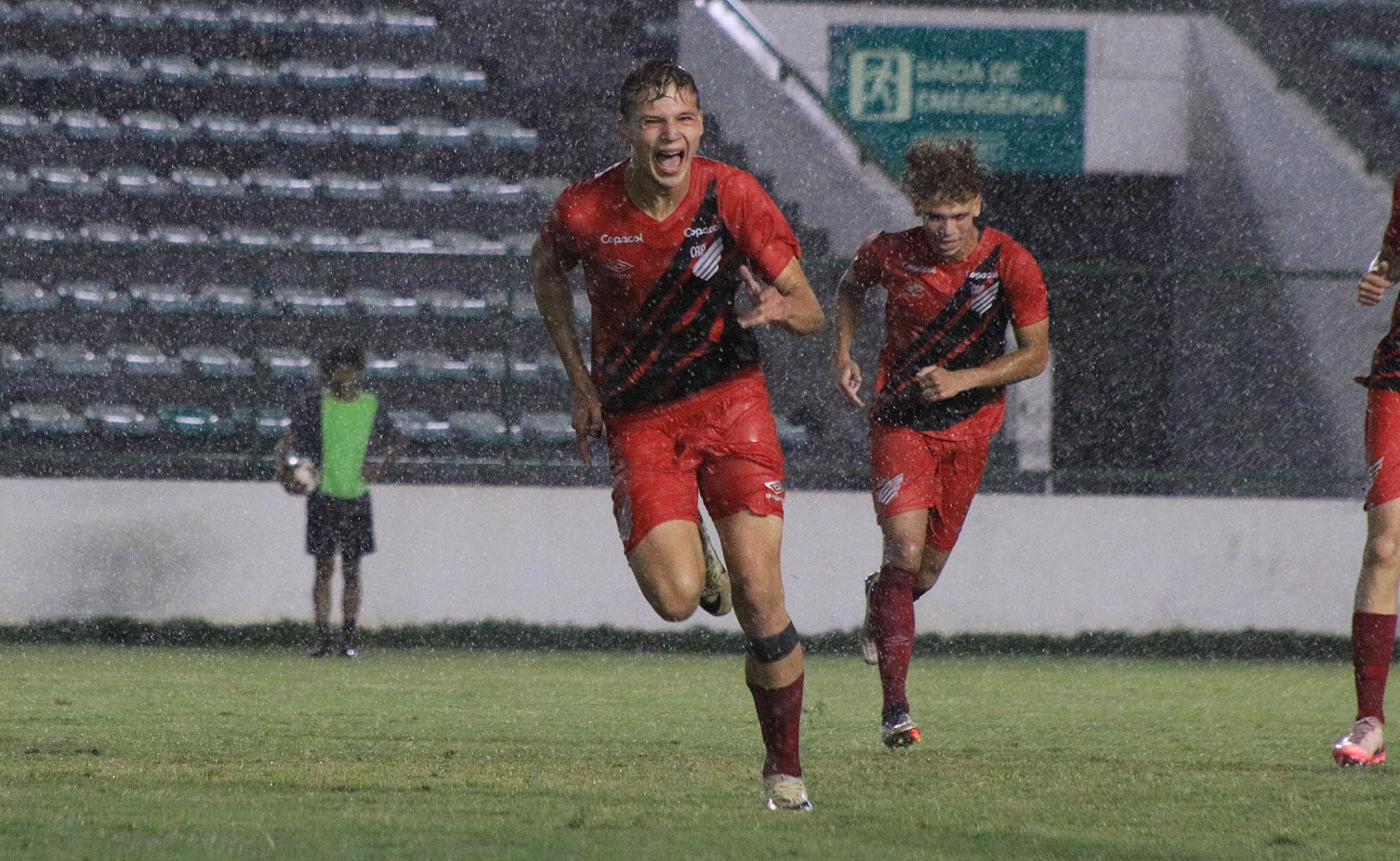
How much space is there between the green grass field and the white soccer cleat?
0.23 ft

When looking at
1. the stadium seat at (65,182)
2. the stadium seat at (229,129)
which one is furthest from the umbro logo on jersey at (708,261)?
the stadium seat at (229,129)

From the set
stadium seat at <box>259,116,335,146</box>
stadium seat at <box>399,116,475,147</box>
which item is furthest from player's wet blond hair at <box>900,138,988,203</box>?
stadium seat at <box>259,116,335,146</box>

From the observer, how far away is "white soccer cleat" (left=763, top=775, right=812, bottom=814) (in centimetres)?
471

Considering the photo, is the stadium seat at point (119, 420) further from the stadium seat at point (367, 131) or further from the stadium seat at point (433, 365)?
the stadium seat at point (367, 131)

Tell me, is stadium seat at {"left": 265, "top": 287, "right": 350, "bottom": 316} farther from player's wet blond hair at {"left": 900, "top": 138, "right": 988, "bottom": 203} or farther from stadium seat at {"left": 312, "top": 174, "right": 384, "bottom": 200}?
player's wet blond hair at {"left": 900, "top": 138, "right": 988, "bottom": 203}

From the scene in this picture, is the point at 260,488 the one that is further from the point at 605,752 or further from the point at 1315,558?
the point at 1315,558

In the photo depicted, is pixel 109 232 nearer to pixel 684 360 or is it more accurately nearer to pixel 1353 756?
pixel 684 360

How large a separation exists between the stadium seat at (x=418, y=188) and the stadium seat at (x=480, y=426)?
2726mm

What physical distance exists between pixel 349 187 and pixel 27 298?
2.93 m

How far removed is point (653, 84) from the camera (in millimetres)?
4797

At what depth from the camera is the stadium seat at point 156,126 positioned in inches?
606

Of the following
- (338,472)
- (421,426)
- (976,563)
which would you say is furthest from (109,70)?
(976,563)

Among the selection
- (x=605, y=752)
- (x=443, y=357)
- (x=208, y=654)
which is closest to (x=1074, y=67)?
(x=443, y=357)

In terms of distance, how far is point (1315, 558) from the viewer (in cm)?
1134
